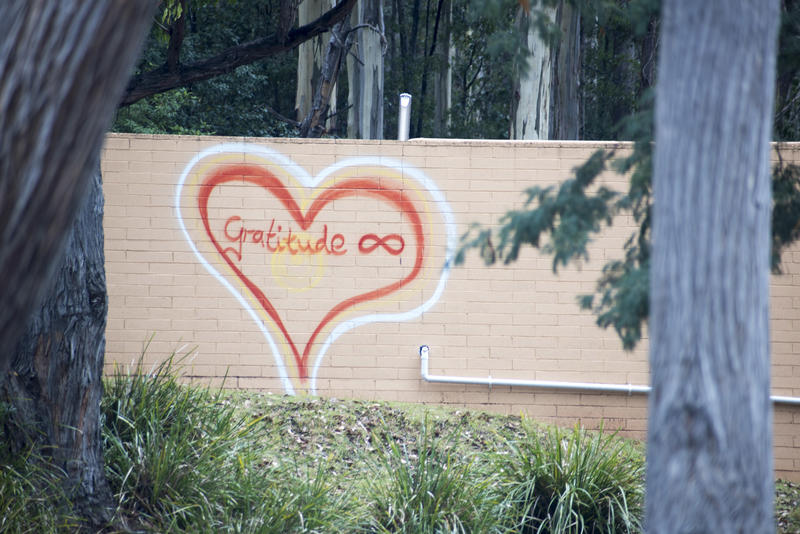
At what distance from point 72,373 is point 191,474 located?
35.0 inches

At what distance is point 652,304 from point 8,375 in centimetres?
365

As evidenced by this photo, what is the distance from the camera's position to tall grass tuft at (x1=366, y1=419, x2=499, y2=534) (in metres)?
4.54

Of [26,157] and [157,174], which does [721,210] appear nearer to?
[26,157]

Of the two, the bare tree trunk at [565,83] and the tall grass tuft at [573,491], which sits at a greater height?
the bare tree trunk at [565,83]

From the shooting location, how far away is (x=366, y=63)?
1627cm

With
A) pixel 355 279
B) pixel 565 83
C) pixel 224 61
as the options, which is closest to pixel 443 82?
pixel 565 83

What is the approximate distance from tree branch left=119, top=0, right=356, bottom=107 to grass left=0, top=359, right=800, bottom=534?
278cm

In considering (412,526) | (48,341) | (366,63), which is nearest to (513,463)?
(412,526)

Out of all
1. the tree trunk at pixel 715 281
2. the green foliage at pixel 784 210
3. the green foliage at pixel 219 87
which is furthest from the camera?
the green foliage at pixel 219 87

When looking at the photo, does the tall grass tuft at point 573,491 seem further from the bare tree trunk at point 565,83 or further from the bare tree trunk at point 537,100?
the bare tree trunk at point 565,83

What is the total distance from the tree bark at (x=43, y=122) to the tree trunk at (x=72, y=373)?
250 cm

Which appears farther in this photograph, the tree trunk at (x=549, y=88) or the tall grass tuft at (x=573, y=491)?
the tree trunk at (x=549, y=88)

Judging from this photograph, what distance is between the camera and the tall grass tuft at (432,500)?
4543 mm

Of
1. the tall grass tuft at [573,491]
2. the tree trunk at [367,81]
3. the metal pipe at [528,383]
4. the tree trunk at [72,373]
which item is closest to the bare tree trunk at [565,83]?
the tree trunk at [367,81]
